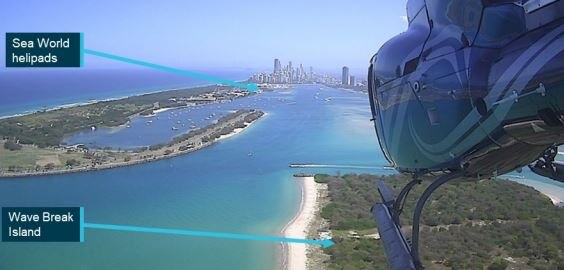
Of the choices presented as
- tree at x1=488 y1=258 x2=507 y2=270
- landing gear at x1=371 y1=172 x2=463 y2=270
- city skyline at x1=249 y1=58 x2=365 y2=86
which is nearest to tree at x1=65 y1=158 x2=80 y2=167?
tree at x1=488 y1=258 x2=507 y2=270

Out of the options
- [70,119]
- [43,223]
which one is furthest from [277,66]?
[43,223]

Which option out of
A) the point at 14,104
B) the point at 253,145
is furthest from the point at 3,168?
the point at 14,104

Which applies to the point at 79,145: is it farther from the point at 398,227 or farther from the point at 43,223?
the point at 398,227

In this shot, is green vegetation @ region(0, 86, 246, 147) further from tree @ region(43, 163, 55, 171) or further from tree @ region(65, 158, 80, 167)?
tree @ region(43, 163, 55, 171)

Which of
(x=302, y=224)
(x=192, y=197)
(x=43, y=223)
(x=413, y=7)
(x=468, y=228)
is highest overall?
(x=413, y=7)

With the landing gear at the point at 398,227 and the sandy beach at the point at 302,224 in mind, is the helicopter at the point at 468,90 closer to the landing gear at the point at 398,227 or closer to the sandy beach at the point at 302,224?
the landing gear at the point at 398,227

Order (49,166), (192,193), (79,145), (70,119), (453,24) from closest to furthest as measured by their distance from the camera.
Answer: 1. (453,24)
2. (192,193)
3. (49,166)
4. (79,145)
5. (70,119)
